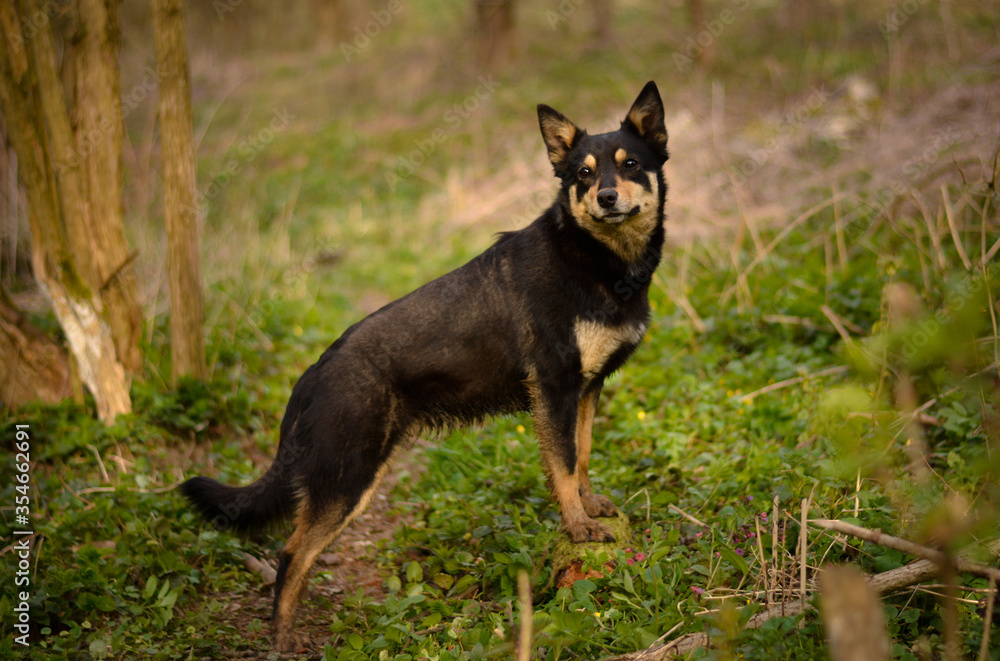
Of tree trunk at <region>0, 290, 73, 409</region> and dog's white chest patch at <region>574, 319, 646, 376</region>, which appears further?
tree trunk at <region>0, 290, 73, 409</region>

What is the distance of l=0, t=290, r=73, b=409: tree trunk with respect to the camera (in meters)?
5.04

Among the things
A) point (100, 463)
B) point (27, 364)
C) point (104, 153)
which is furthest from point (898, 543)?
point (27, 364)

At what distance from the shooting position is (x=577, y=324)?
363cm

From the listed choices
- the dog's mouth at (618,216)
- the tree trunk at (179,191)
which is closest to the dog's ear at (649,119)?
the dog's mouth at (618,216)

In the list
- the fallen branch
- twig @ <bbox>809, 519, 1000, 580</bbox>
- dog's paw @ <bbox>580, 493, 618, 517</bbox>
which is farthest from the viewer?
dog's paw @ <bbox>580, 493, 618, 517</bbox>

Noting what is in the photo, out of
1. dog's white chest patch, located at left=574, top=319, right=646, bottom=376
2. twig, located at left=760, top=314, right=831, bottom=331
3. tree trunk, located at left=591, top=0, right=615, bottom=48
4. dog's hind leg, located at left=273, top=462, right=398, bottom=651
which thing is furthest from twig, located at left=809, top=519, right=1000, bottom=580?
tree trunk, located at left=591, top=0, right=615, bottom=48

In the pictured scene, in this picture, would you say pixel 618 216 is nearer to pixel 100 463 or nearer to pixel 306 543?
pixel 306 543

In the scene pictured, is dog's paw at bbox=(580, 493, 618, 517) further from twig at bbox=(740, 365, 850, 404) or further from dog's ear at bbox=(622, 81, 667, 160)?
dog's ear at bbox=(622, 81, 667, 160)

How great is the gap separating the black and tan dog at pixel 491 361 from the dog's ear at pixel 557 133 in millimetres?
74

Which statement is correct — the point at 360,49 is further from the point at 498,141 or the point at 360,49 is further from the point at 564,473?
the point at 564,473

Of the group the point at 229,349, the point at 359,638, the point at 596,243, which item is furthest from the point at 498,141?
the point at 359,638

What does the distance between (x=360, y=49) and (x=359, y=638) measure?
20.5 meters

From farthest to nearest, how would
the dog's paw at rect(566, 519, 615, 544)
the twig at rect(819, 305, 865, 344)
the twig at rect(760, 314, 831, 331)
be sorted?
the twig at rect(760, 314, 831, 331), the twig at rect(819, 305, 865, 344), the dog's paw at rect(566, 519, 615, 544)

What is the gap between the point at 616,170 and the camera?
12.6ft
